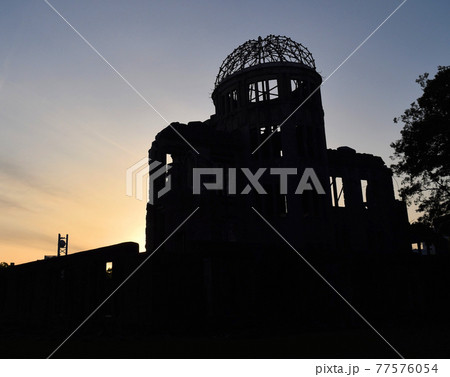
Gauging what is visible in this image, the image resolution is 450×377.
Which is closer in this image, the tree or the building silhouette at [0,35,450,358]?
the building silhouette at [0,35,450,358]

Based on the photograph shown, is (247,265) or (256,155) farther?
(256,155)

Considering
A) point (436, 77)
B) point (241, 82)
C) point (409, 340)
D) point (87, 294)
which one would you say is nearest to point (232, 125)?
point (241, 82)

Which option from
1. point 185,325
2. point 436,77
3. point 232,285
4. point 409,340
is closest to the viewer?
point 409,340

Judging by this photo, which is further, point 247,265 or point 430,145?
point 430,145

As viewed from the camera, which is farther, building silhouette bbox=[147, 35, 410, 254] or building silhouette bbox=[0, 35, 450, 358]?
building silhouette bbox=[147, 35, 410, 254]

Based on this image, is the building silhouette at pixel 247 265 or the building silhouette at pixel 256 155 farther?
the building silhouette at pixel 256 155

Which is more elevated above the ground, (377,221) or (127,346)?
(377,221)

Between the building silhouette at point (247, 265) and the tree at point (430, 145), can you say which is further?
the tree at point (430, 145)

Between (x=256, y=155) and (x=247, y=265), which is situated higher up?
(x=256, y=155)

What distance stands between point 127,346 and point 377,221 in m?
27.7

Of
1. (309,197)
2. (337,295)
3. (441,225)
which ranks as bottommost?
(337,295)

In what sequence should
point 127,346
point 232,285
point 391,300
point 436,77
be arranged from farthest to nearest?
point 436,77, point 391,300, point 232,285, point 127,346

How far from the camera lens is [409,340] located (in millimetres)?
12398

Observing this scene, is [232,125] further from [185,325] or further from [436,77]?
[185,325]
